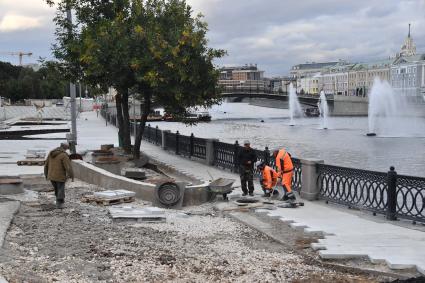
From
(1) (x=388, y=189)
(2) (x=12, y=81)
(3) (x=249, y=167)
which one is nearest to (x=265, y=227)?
(1) (x=388, y=189)

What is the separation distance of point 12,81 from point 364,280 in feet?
396

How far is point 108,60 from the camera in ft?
66.4

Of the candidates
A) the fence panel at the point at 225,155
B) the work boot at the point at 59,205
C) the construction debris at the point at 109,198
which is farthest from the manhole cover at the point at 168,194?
the fence panel at the point at 225,155

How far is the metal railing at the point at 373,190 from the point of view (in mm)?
10672

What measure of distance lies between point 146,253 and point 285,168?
592 centimetres

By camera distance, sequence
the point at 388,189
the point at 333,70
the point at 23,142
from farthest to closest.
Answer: the point at 333,70
the point at 23,142
the point at 388,189

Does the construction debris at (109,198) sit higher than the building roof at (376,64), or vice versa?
the building roof at (376,64)

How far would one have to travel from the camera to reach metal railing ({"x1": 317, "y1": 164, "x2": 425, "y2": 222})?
10.7 meters

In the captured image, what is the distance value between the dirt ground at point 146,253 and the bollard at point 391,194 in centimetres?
292

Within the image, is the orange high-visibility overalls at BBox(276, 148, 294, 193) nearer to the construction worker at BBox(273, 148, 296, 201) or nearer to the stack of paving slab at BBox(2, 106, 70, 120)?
the construction worker at BBox(273, 148, 296, 201)

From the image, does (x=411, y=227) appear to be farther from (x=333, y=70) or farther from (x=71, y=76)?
(x=333, y=70)

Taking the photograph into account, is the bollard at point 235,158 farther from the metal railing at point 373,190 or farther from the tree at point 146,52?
the metal railing at point 373,190

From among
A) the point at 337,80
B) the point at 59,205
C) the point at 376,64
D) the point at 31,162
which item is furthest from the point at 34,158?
the point at 337,80

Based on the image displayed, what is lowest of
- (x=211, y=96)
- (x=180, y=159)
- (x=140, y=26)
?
(x=180, y=159)
